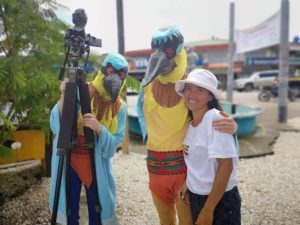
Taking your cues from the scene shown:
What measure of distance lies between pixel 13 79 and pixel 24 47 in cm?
67

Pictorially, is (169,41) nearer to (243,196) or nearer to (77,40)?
(77,40)

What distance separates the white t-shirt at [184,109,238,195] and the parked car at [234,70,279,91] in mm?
22289

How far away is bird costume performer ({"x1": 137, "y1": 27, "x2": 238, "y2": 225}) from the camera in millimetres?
2270

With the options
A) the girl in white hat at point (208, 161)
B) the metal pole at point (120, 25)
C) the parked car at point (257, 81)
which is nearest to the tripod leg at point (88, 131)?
the girl in white hat at point (208, 161)

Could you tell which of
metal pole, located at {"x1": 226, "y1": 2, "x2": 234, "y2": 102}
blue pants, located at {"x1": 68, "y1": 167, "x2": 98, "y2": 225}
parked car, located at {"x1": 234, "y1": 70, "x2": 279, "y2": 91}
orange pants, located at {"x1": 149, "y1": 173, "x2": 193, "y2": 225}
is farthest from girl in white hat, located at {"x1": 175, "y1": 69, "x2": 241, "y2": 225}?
parked car, located at {"x1": 234, "y1": 70, "x2": 279, "y2": 91}

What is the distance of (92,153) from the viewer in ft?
7.11

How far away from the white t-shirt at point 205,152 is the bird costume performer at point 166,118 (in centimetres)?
22

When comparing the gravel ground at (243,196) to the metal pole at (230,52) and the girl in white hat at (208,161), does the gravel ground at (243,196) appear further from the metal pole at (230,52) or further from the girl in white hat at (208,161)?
the metal pole at (230,52)

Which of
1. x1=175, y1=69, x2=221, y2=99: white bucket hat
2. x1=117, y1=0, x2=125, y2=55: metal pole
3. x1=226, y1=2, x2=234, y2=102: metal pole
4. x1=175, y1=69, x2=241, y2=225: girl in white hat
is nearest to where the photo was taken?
x1=175, y1=69, x2=241, y2=225: girl in white hat

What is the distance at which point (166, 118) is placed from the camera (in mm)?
2297

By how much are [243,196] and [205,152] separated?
246cm

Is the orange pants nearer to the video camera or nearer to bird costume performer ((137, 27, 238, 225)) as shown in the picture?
bird costume performer ((137, 27, 238, 225))

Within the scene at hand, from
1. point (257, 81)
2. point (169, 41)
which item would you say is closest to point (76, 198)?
point (169, 41)

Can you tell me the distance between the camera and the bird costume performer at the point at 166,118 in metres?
2.27
